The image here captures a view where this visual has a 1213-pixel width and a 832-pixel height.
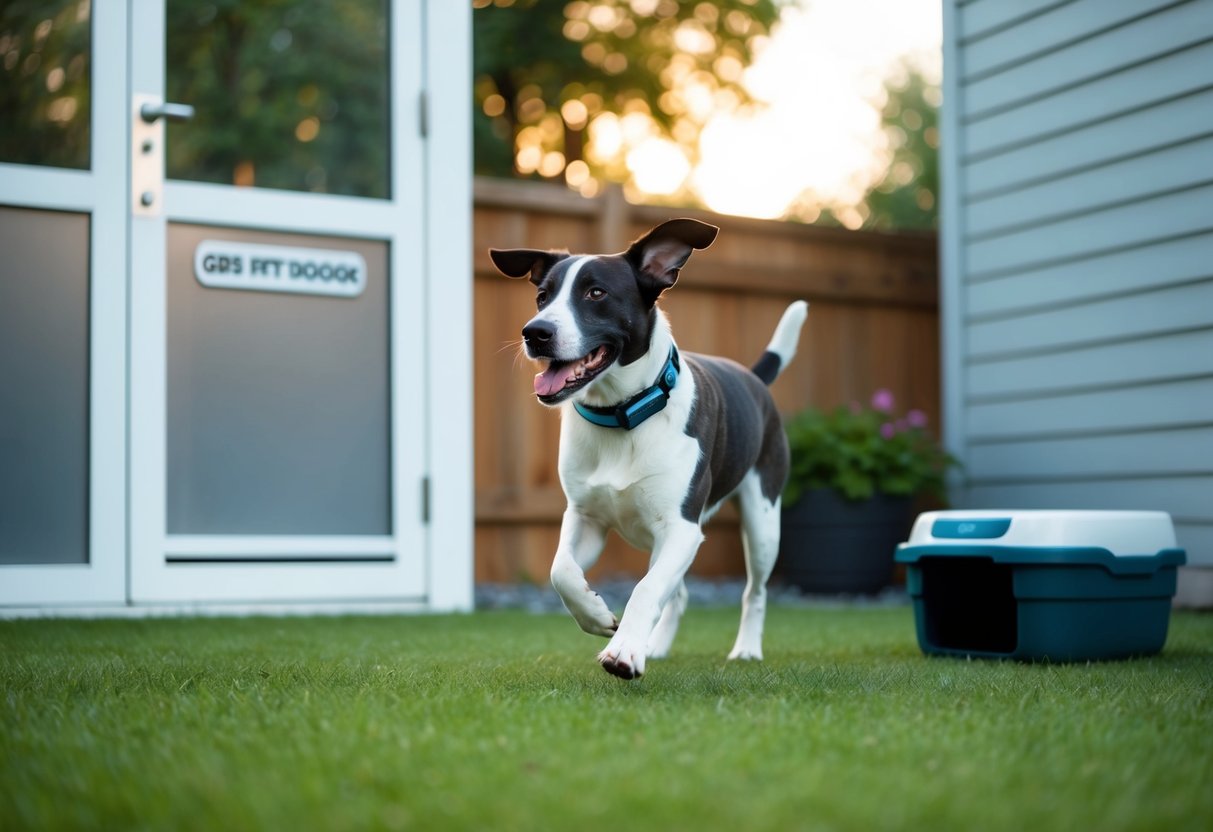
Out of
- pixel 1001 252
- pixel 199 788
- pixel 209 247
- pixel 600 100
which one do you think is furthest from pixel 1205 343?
pixel 600 100

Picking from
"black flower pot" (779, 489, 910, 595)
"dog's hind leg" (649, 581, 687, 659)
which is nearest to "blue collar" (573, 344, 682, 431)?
"dog's hind leg" (649, 581, 687, 659)

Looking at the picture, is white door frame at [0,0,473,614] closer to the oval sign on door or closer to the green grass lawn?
the oval sign on door

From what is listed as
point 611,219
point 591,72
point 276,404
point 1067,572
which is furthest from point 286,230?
point 591,72

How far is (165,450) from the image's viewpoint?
5191mm

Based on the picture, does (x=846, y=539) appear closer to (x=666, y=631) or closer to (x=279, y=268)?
(x=666, y=631)

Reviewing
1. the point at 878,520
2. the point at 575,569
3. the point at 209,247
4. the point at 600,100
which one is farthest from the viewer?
the point at 600,100

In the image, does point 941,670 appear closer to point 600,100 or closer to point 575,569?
point 575,569

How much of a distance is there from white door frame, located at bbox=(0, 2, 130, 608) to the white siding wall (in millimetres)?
4222

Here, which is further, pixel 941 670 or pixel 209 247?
pixel 209 247

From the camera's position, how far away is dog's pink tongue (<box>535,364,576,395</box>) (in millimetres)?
3057

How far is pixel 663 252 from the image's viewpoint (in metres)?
3.36

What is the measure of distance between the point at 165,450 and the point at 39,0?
74.8 inches

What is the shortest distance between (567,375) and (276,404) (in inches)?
109

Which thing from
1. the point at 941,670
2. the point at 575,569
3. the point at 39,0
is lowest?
the point at 941,670
